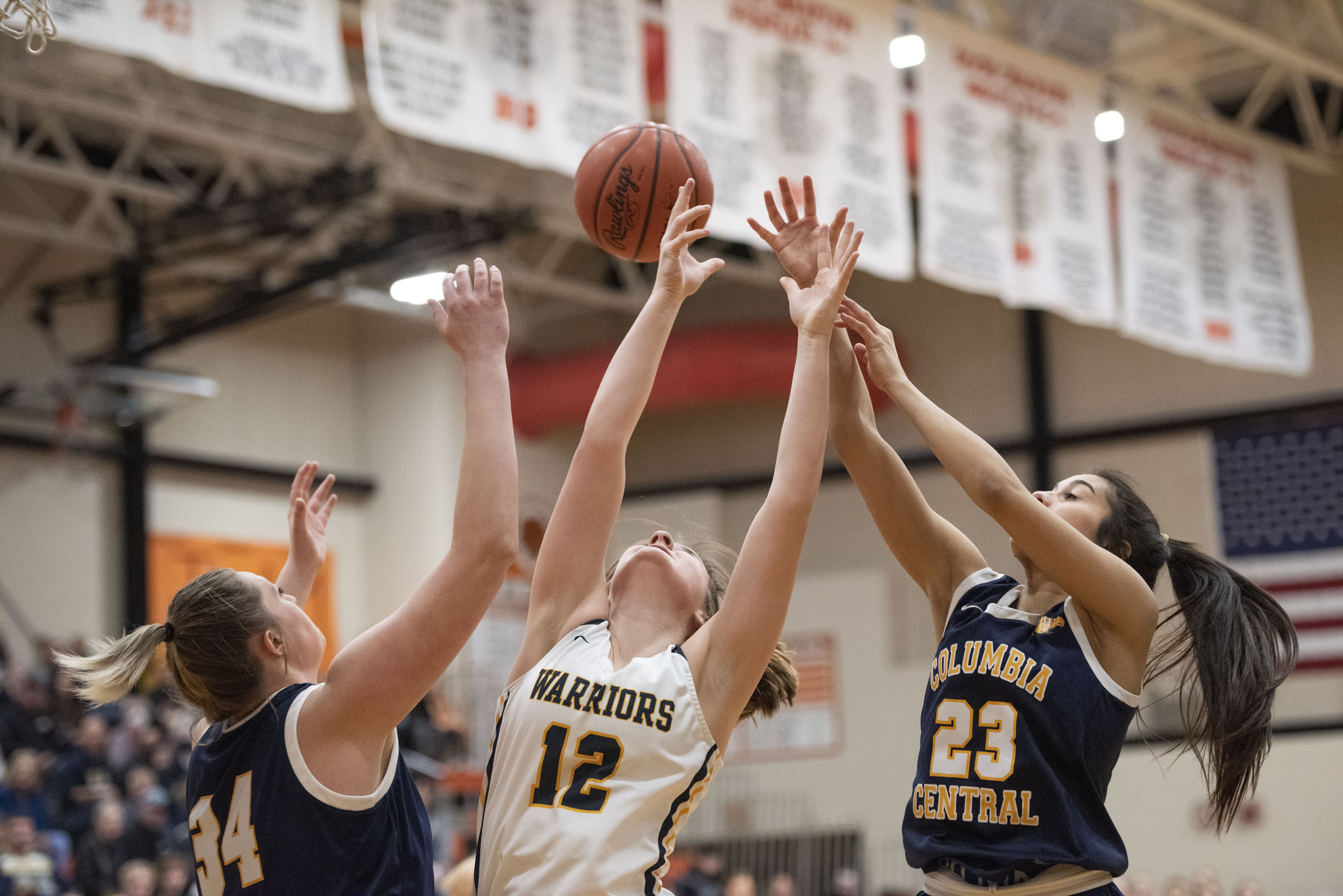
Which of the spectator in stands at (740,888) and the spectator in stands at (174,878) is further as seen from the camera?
the spectator in stands at (740,888)

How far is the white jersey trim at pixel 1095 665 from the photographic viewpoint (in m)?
2.96

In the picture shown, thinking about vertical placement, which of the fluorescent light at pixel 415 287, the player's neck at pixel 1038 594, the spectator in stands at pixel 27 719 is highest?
the fluorescent light at pixel 415 287

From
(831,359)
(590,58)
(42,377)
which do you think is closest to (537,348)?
(42,377)

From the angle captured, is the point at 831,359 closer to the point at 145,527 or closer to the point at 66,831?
the point at 66,831

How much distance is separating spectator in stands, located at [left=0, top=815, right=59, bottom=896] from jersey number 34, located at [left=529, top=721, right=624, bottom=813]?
7.78 meters

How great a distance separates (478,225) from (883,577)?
6.41m

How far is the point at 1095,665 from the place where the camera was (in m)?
2.97

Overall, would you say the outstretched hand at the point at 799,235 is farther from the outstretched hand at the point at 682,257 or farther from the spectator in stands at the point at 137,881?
the spectator in stands at the point at 137,881

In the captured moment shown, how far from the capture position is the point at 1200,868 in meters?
13.7

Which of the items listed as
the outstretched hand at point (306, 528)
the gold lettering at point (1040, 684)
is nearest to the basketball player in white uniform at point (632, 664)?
the gold lettering at point (1040, 684)

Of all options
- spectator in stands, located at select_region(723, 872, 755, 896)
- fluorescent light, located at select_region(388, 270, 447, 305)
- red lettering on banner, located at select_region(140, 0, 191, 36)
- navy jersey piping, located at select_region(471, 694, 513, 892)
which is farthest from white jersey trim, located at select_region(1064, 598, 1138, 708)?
fluorescent light, located at select_region(388, 270, 447, 305)

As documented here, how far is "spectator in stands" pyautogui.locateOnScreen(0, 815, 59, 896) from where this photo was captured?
9336 mm

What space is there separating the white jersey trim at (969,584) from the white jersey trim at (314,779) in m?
1.29

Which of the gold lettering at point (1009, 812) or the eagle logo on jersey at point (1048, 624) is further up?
the eagle logo on jersey at point (1048, 624)
